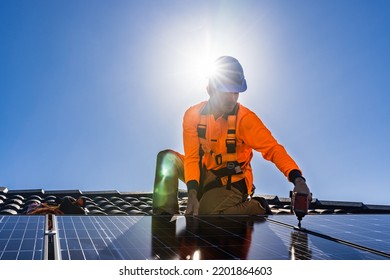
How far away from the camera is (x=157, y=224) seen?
5133mm

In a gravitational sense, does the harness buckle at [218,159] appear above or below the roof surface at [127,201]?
above

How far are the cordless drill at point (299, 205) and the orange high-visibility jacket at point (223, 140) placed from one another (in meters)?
1.37

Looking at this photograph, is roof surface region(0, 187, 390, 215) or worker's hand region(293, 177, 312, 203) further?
roof surface region(0, 187, 390, 215)

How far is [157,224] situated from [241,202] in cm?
253

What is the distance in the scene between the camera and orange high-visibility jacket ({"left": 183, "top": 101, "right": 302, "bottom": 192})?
7.20m

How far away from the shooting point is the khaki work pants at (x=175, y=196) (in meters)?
7.26

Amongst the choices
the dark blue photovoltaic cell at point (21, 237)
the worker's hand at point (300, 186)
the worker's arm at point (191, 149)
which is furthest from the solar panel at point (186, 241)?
the worker's arm at point (191, 149)

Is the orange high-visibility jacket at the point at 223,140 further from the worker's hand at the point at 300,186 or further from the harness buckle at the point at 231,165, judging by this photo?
the worker's hand at the point at 300,186

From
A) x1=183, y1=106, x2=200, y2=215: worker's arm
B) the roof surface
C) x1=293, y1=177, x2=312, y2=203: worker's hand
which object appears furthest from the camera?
the roof surface

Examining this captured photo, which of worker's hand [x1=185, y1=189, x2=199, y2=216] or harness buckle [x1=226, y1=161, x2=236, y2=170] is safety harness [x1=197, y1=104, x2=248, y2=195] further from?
worker's hand [x1=185, y1=189, x2=199, y2=216]

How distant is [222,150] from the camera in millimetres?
7363

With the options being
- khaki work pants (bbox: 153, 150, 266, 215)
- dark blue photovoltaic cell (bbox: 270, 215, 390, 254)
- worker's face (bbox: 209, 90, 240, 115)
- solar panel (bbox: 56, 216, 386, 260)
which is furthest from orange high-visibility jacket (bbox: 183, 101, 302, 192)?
solar panel (bbox: 56, 216, 386, 260)

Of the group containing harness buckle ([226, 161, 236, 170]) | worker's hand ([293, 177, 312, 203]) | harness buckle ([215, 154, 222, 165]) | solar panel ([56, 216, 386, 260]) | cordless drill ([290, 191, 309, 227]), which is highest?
harness buckle ([215, 154, 222, 165])

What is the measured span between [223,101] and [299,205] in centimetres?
246
